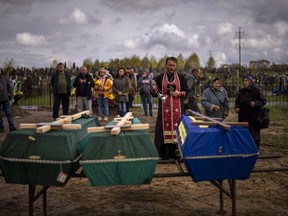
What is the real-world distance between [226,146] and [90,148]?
1.31 metres

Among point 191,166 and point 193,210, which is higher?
point 191,166

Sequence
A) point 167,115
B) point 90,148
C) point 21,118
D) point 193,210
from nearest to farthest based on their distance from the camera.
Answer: point 90,148
point 193,210
point 167,115
point 21,118

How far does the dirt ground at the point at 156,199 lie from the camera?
4.63 m

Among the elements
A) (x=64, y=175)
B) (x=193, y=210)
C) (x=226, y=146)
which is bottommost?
(x=193, y=210)

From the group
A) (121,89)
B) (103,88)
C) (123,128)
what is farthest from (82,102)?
(123,128)

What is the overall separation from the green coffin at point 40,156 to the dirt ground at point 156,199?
1.38 meters

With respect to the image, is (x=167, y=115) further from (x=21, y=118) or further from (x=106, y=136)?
(x=21, y=118)

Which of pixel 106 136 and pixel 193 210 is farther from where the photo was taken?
pixel 193 210

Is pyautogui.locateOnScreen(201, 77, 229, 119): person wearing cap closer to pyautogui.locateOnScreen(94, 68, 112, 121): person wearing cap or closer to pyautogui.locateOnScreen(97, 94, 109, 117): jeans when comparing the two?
pyautogui.locateOnScreen(94, 68, 112, 121): person wearing cap

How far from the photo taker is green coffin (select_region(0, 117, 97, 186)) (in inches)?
129

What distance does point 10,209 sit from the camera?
15.5ft

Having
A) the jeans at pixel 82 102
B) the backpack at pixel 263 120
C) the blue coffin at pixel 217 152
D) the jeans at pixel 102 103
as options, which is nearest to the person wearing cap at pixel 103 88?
the jeans at pixel 102 103

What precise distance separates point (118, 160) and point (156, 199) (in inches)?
80.7

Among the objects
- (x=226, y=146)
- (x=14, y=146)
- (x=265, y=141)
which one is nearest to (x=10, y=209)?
(x=14, y=146)
